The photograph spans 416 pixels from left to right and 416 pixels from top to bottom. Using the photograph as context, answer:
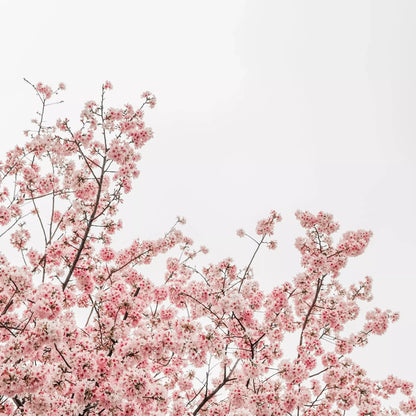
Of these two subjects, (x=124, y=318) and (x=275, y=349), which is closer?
(x=124, y=318)

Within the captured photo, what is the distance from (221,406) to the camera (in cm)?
987

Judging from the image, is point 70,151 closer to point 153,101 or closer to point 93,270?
point 153,101

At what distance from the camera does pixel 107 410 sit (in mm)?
7105

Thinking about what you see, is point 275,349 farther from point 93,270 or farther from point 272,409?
point 93,270

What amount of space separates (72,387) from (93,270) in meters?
3.30

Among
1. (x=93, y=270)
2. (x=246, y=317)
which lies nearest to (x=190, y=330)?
(x=246, y=317)

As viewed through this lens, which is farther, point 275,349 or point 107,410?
point 275,349

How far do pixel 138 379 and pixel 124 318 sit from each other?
202 cm

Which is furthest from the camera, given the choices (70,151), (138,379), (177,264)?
(177,264)

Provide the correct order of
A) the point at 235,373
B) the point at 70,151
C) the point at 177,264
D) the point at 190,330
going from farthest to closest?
the point at 177,264, the point at 70,151, the point at 235,373, the point at 190,330

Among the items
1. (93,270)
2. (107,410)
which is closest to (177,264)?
(93,270)

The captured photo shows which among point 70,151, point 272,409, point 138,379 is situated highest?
point 70,151

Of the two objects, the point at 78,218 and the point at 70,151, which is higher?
the point at 70,151

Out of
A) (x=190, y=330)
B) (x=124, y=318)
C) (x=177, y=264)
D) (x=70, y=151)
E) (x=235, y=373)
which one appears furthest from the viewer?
(x=177, y=264)
